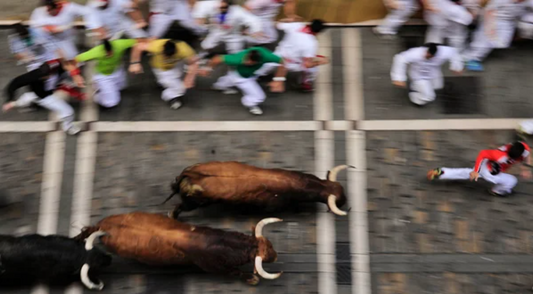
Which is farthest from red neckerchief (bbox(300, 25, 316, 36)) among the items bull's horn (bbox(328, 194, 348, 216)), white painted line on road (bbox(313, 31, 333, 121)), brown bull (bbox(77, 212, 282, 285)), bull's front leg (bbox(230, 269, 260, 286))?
bull's front leg (bbox(230, 269, 260, 286))

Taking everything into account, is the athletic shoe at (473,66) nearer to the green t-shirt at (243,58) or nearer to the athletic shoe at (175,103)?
the green t-shirt at (243,58)

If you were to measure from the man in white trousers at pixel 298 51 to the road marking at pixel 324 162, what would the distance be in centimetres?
53

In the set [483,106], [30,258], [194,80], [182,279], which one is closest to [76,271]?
[30,258]

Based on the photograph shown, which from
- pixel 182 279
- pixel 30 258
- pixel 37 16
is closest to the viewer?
pixel 30 258

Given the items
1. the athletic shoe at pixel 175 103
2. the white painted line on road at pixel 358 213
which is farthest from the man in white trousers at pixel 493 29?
the athletic shoe at pixel 175 103

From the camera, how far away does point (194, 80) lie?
13.1m

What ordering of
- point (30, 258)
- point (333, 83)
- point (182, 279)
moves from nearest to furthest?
point (30, 258) → point (182, 279) → point (333, 83)

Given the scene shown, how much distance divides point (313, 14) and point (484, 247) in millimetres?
5500

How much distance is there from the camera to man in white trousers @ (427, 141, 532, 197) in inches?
432

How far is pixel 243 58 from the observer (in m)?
11.8

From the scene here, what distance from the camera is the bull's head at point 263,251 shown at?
10438mm

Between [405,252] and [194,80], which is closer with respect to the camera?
[405,252]

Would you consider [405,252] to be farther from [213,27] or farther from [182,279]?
[213,27]

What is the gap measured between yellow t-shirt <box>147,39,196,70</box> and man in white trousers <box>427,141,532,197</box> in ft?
15.3
